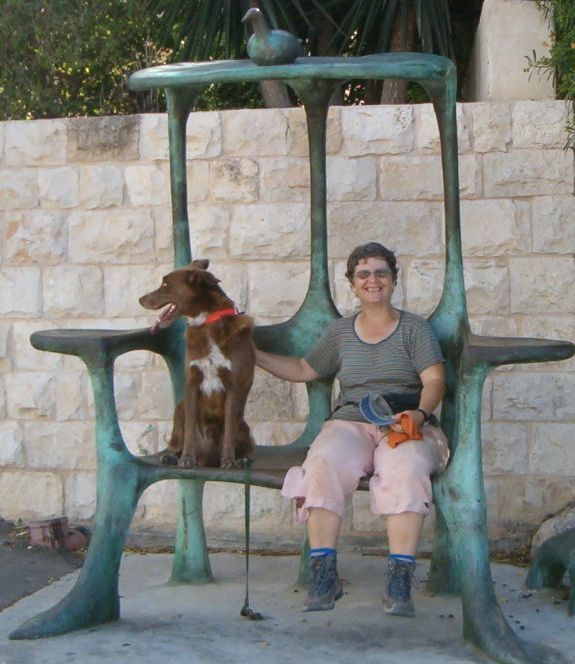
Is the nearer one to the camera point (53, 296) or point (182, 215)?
point (182, 215)

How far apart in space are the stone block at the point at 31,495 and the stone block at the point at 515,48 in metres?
2.67

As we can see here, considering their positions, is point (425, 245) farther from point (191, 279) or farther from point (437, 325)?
point (191, 279)

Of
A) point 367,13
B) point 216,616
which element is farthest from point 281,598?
point 367,13

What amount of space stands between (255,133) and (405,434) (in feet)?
6.52

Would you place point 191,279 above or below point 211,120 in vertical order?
below

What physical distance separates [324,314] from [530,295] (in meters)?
1.08

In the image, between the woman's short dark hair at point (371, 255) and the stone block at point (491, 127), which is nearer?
the woman's short dark hair at point (371, 255)

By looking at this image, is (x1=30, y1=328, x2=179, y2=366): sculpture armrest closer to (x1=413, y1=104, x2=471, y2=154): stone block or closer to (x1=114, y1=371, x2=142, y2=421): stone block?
(x1=114, y1=371, x2=142, y2=421): stone block

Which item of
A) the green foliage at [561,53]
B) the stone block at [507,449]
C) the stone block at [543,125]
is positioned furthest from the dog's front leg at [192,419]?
the green foliage at [561,53]

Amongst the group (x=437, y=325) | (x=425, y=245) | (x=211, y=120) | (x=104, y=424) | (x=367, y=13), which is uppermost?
(x=367, y=13)

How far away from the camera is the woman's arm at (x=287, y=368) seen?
4.59 metres

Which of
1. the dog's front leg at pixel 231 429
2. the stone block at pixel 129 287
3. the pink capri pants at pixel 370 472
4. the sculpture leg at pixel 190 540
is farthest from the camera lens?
the stone block at pixel 129 287

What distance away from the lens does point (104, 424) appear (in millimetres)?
4258

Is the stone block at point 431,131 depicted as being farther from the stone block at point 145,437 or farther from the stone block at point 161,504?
the stone block at point 161,504
